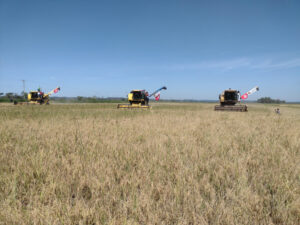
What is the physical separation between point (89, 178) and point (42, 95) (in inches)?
1394

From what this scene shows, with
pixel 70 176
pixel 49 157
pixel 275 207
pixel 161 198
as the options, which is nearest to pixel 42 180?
pixel 70 176

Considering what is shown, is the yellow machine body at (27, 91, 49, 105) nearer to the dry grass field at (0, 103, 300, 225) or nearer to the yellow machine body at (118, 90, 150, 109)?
the yellow machine body at (118, 90, 150, 109)

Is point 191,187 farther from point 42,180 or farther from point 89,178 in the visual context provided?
point 42,180

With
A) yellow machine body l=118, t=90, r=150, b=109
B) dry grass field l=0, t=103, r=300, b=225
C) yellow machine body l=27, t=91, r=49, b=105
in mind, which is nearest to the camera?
dry grass field l=0, t=103, r=300, b=225

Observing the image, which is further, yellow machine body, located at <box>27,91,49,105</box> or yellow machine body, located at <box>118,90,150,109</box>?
yellow machine body, located at <box>27,91,49,105</box>

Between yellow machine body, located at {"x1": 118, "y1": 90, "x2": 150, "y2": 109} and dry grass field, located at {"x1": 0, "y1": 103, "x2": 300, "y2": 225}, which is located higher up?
yellow machine body, located at {"x1": 118, "y1": 90, "x2": 150, "y2": 109}

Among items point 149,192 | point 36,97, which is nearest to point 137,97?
point 149,192

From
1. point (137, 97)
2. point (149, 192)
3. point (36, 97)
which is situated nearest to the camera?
point (149, 192)

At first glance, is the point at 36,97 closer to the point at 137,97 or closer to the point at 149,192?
the point at 137,97

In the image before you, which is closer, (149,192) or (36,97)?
(149,192)

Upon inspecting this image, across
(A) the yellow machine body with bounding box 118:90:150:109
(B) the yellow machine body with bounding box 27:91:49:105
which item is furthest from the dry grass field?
(B) the yellow machine body with bounding box 27:91:49:105

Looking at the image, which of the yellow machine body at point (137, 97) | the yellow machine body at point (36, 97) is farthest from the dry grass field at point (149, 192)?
the yellow machine body at point (36, 97)

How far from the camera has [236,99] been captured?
73.5 ft

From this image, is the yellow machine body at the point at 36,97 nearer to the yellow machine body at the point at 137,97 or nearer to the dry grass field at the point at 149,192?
the yellow machine body at the point at 137,97
